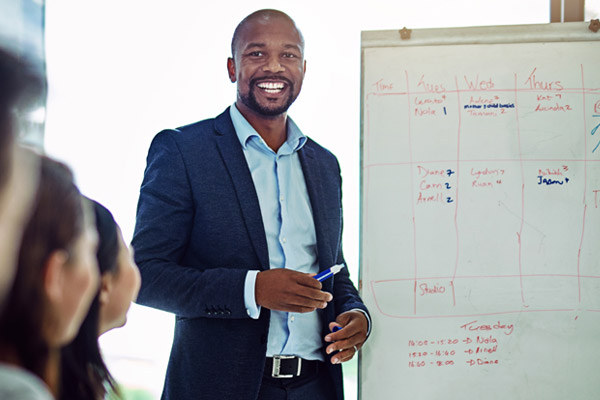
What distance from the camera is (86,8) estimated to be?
294 cm

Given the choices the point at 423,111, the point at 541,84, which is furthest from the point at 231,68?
the point at 541,84

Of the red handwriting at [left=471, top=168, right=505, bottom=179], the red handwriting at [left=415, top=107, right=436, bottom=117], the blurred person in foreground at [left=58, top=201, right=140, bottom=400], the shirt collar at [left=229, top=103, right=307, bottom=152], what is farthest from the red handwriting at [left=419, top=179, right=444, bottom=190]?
the blurred person in foreground at [left=58, top=201, right=140, bottom=400]

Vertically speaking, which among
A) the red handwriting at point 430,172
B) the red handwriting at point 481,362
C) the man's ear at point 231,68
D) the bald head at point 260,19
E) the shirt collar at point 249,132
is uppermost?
the bald head at point 260,19

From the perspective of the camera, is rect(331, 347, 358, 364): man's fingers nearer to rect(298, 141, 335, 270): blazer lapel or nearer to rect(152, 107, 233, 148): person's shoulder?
rect(298, 141, 335, 270): blazer lapel

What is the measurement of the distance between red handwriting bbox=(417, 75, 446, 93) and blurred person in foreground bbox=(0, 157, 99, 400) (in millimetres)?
1661

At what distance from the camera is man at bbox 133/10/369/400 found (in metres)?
1.54

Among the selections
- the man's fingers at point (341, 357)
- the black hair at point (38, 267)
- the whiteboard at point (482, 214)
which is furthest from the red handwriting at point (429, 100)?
the black hair at point (38, 267)

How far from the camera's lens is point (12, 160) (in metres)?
0.48

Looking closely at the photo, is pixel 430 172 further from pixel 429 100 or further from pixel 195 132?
pixel 195 132

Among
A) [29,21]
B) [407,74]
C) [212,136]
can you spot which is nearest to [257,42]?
[212,136]

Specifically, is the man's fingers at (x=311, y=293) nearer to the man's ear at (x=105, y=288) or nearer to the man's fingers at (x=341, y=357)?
the man's fingers at (x=341, y=357)

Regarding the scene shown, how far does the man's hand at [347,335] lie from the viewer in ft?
5.31

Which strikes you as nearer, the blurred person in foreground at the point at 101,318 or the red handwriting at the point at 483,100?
the blurred person in foreground at the point at 101,318

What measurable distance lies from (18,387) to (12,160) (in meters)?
0.18
